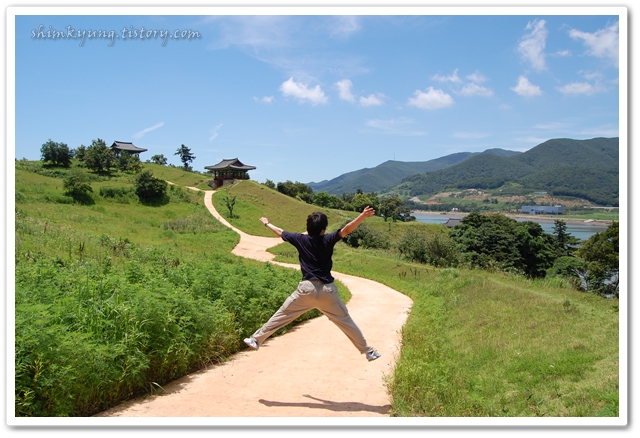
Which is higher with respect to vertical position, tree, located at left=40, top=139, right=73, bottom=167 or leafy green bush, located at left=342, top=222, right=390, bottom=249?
tree, located at left=40, top=139, right=73, bottom=167

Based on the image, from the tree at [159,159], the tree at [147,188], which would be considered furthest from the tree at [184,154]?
the tree at [147,188]

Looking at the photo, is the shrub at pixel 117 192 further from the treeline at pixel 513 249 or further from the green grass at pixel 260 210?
the treeline at pixel 513 249

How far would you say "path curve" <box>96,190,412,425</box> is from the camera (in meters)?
4.32

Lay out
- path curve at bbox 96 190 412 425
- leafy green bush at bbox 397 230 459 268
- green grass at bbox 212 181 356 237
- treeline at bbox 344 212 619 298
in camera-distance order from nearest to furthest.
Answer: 1. path curve at bbox 96 190 412 425
2. leafy green bush at bbox 397 230 459 268
3. treeline at bbox 344 212 619 298
4. green grass at bbox 212 181 356 237

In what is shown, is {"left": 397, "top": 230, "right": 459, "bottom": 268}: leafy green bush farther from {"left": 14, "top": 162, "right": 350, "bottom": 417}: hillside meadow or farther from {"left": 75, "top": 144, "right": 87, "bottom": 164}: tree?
{"left": 75, "top": 144, "right": 87, "bottom": 164}: tree

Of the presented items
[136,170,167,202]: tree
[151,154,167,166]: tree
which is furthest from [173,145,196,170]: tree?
[136,170,167,202]: tree

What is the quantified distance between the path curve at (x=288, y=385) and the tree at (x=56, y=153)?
188 ft

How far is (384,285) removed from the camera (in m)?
17.7

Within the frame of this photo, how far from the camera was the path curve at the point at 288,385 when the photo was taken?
14.2 ft

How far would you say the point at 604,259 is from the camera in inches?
1099

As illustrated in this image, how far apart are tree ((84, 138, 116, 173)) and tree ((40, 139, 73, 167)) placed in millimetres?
3073

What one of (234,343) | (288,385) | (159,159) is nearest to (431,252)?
(234,343)
